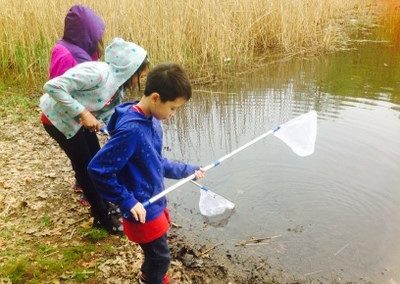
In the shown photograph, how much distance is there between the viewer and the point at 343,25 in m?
12.6

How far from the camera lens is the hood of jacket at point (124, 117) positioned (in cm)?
209

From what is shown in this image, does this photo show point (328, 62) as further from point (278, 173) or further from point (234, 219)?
point (234, 219)

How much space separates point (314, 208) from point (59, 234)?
2540 mm

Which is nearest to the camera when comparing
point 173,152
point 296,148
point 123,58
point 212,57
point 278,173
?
point 123,58

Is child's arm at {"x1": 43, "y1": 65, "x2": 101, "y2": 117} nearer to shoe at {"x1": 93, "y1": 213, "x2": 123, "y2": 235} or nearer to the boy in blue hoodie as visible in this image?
the boy in blue hoodie

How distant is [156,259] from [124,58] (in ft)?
4.36

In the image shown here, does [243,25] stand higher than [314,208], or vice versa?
[243,25]

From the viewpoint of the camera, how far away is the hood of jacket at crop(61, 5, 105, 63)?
3.00 meters

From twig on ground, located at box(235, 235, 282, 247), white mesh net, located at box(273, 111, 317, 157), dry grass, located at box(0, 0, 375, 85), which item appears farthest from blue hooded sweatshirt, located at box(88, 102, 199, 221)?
dry grass, located at box(0, 0, 375, 85)

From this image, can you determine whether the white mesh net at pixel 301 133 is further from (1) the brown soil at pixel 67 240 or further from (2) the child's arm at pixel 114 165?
(2) the child's arm at pixel 114 165

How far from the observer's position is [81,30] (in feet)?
9.89

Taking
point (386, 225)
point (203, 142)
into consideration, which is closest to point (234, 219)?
point (386, 225)

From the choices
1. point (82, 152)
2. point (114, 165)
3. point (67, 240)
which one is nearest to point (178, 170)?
point (114, 165)

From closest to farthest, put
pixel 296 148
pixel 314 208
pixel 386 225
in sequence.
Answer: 1. pixel 296 148
2. pixel 386 225
3. pixel 314 208
